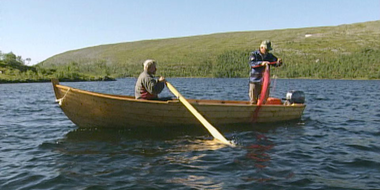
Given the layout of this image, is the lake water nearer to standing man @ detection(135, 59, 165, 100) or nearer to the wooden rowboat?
the wooden rowboat

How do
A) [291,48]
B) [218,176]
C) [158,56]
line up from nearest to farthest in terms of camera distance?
[218,176]
[291,48]
[158,56]

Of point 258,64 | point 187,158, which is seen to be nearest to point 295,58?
point 258,64

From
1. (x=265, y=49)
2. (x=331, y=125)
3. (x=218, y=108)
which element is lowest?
(x=331, y=125)

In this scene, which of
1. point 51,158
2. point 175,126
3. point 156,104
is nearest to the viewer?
point 51,158

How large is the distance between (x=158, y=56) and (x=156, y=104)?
18457cm

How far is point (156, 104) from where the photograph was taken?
1059cm

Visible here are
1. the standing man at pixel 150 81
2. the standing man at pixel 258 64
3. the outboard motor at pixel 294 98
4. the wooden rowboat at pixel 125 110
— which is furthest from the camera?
the outboard motor at pixel 294 98

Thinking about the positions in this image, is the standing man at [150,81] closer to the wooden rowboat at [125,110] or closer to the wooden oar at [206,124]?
the wooden rowboat at [125,110]

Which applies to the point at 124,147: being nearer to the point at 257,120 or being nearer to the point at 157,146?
the point at 157,146

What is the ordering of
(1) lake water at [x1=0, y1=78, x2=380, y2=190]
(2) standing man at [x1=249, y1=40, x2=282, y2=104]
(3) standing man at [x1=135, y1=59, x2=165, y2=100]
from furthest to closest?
(2) standing man at [x1=249, y1=40, x2=282, y2=104]
(3) standing man at [x1=135, y1=59, x2=165, y2=100]
(1) lake water at [x1=0, y1=78, x2=380, y2=190]

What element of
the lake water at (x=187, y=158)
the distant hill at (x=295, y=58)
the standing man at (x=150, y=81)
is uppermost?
the distant hill at (x=295, y=58)

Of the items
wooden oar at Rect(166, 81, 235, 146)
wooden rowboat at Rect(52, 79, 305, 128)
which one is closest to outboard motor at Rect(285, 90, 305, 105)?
wooden rowboat at Rect(52, 79, 305, 128)

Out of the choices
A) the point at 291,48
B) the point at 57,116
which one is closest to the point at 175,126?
the point at 57,116

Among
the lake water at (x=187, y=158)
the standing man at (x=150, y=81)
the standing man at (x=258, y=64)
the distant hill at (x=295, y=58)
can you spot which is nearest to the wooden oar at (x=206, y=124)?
the lake water at (x=187, y=158)
